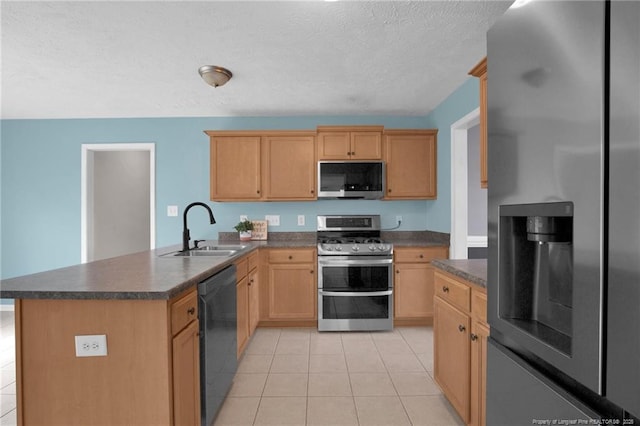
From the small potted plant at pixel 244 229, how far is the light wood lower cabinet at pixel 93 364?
2.35m

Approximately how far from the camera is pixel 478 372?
1428 millimetres

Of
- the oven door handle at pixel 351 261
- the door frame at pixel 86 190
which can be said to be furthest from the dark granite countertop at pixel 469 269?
the door frame at pixel 86 190

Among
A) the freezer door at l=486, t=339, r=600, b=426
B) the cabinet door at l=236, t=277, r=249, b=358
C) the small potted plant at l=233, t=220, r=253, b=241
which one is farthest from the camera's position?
the small potted plant at l=233, t=220, r=253, b=241

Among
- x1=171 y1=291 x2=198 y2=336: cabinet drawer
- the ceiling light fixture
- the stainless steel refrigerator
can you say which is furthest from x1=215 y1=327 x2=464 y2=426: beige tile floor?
the ceiling light fixture

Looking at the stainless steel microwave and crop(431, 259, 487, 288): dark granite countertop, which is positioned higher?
the stainless steel microwave

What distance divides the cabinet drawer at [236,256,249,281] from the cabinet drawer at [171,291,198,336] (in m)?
0.87

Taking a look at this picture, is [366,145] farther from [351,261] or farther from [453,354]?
[453,354]

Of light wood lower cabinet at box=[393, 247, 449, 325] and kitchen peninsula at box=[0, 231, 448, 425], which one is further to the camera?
light wood lower cabinet at box=[393, 247, 449, 325]

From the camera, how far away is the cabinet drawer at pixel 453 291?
1546 mm

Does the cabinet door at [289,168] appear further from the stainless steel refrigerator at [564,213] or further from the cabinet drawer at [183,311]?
the stainless steel refrigerator at [564,213]

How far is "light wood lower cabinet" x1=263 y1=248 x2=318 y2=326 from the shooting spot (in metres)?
3.19

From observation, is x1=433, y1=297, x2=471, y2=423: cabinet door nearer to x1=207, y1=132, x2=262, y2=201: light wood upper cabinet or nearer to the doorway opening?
the doorway opening

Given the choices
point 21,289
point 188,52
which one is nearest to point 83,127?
point 188,52

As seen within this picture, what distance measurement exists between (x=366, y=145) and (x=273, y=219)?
138 cm
